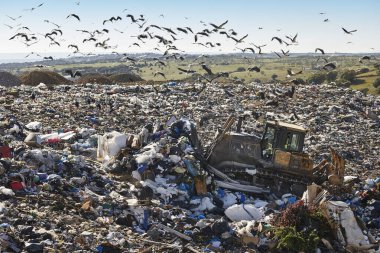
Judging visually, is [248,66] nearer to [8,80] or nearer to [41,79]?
[41,79]

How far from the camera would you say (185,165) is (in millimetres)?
8859

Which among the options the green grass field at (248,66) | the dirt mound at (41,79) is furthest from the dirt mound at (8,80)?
the green grass field at (248,66)

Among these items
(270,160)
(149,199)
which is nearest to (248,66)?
(270,160)

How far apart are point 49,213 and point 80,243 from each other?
96 centimetres

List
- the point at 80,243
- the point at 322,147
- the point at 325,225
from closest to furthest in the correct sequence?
the point at 80,243, the point at 325,225, the point at 322,147

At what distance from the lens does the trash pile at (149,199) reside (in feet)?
19.4

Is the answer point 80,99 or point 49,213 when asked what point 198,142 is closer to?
point 49,213

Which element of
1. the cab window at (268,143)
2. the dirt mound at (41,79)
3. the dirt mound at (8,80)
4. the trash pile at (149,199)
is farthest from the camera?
the dirt mound at (8,80)

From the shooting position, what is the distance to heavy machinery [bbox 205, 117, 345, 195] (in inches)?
356

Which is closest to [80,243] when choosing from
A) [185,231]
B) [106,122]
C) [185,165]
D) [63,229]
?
[63,229]

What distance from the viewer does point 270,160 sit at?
9188 mm

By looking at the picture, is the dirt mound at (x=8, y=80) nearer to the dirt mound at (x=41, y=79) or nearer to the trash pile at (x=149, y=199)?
the dirt mound at (x=41, y=79)

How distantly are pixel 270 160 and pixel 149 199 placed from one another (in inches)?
118

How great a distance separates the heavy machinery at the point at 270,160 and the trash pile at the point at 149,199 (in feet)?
1.08
